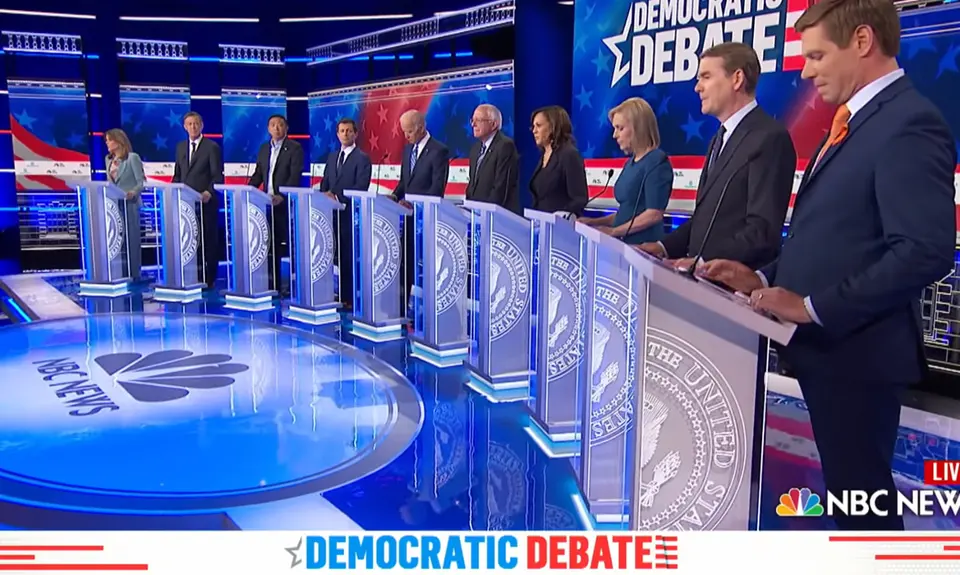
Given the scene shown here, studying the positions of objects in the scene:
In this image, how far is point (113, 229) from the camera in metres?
5.97

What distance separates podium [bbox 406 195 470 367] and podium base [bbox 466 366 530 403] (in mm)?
524

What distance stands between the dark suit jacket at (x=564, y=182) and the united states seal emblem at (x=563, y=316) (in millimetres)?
992

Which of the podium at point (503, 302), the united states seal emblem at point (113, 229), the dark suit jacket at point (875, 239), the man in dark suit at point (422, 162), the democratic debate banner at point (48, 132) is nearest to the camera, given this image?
the dark suit jacket at point (875, 239)

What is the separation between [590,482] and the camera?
2332mm

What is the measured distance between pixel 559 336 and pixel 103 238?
14.8 feet

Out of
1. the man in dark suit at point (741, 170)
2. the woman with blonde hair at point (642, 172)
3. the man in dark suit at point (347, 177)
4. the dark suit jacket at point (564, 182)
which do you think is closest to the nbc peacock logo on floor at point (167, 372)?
the man in dark suit at point (347, 177)

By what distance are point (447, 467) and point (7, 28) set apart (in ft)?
24.1

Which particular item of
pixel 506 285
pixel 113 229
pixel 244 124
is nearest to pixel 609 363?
pixel 506 285

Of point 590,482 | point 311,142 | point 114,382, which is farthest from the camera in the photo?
A: point 311,142

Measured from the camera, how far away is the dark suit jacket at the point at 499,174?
421 centimetres

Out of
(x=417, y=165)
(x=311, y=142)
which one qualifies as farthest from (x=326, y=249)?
(x=311, y=142)

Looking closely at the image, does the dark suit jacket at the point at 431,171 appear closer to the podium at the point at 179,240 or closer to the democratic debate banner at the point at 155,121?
the podium at the point at 179,240

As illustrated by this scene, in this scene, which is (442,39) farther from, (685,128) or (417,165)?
(685,128)

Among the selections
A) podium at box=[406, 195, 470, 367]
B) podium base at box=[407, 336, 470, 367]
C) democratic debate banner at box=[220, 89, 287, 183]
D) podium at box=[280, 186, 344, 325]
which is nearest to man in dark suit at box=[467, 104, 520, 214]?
podium at box=[406, 195, 470, 367]
